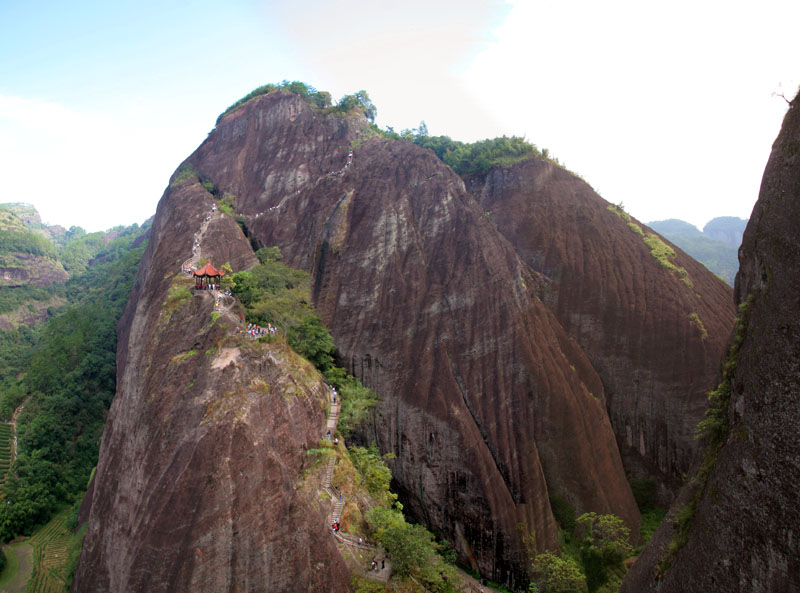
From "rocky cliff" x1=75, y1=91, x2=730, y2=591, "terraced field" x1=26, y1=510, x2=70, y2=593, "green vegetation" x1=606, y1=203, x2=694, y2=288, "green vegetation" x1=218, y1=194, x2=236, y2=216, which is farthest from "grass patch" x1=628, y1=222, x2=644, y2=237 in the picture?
"terraced field" x1=26, y1=510, x2=70, y2=593

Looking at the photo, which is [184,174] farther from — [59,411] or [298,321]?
[59,411]

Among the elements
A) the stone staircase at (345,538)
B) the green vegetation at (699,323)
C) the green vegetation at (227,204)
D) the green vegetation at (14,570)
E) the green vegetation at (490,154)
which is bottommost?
the green vegetation at (14,570)

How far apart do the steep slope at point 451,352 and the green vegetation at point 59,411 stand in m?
23.1

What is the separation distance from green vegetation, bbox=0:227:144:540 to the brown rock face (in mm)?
43212

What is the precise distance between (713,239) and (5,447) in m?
180

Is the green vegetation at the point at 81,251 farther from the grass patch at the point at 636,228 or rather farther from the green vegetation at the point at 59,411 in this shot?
the grass patch at the point at 636,228

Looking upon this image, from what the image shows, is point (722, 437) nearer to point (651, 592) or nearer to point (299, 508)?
point (651, 592)

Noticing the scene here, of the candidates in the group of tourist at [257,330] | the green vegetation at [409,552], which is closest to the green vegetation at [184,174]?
the group of tourist at [257,330]

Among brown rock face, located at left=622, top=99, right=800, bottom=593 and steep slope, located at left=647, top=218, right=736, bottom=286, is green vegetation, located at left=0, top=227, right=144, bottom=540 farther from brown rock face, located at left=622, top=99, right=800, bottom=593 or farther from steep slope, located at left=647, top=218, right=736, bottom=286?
steep slope, located at left=647, top=218, right=736, bottom=286

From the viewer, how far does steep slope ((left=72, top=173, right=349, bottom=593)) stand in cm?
1505

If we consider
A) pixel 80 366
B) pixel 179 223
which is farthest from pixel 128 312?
pixel 179 223

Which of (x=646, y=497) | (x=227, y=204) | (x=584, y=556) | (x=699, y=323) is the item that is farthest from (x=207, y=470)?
(x=699, y=323)

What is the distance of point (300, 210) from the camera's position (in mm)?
35625

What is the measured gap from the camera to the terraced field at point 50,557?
29.9 meters
